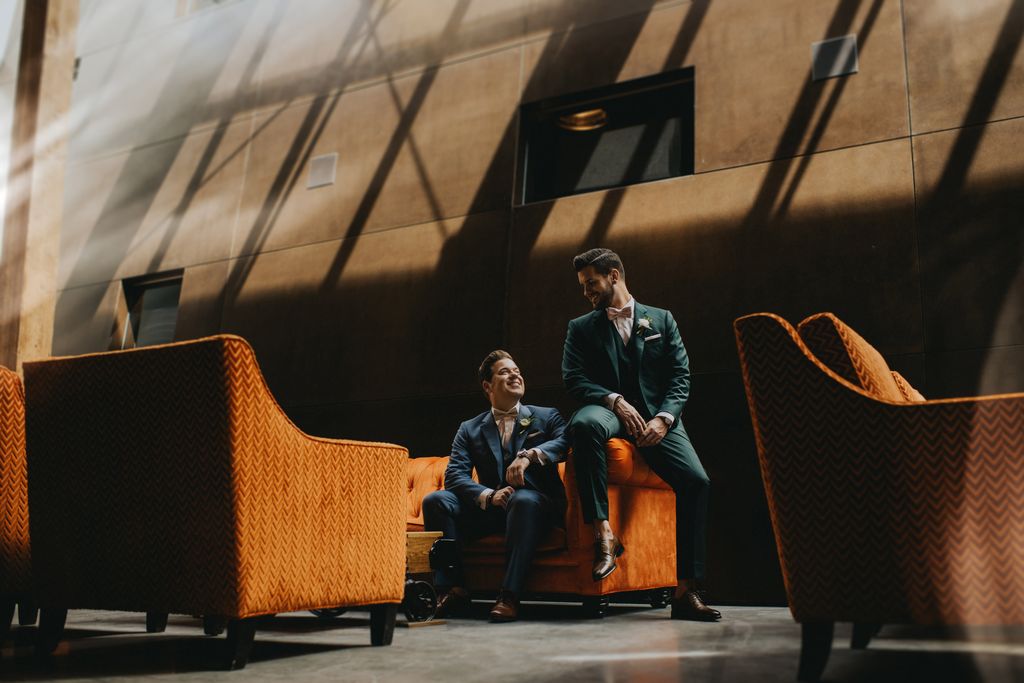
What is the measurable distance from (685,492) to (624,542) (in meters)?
0.35

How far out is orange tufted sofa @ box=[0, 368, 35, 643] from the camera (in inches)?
102

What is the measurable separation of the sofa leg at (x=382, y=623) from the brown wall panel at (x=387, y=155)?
11.1ft

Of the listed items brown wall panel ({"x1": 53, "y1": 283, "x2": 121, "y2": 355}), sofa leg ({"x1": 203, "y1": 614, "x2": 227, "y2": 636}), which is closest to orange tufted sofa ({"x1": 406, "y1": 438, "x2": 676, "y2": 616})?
sofa leg ({"x1": 203, "y1": 614, "x2": 227, "y2": 636})

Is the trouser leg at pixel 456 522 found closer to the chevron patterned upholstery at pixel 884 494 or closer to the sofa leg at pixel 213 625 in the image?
the sofa leg at pixel 213 625

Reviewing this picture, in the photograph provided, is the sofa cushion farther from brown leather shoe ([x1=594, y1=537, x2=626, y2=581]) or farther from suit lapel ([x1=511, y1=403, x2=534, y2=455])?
suit lapel ([x1=511, y1=403, x2=534, y2=455])

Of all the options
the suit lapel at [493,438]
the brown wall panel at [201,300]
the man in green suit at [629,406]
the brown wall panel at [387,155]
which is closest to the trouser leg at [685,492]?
the man in green suit at [629,406]

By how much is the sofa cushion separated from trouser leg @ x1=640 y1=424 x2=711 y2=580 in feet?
5.46

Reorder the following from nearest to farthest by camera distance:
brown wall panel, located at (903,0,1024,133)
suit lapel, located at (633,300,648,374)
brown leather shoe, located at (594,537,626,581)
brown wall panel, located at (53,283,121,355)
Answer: brown leather shoe, located at (594,537,626,581) → suit lapel, located at (633,300,648,374) → brown wall panel, located at (903,0,1024,133) → brown wall panel, located at (53,283,121,355)

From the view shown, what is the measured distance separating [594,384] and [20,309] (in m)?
3.54

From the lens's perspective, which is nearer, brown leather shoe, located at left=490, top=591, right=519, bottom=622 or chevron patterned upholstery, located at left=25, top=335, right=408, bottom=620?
chevron patterned upholstery, located at left=25, top=335, right=408, bottom=620

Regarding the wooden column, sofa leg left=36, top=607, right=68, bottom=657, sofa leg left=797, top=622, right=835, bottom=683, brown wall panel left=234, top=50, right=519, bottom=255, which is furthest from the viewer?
brown wall panel left=234, top=50, right=519, bottom=255

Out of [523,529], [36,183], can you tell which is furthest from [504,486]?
[36,183]

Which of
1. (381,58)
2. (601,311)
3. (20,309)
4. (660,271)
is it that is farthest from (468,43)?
(20,309)

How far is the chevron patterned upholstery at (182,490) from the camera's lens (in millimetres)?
2072
